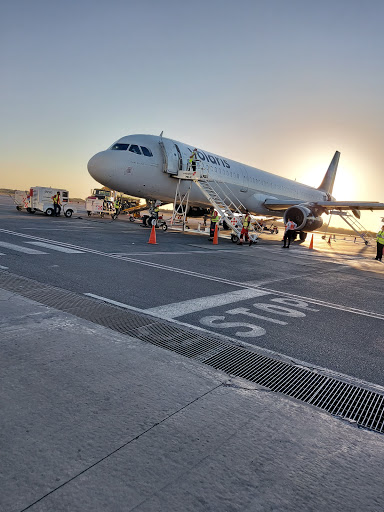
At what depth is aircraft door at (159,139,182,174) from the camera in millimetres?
17562

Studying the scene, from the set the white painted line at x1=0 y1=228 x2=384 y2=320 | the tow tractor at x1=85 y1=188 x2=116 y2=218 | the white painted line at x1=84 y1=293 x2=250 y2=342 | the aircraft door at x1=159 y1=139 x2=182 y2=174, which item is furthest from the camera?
the tow tractor at x1=85 y1=188 x2=116 y2=218

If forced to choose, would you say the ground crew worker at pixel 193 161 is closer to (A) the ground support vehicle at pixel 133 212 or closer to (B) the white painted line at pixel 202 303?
(A) the ground support vehicle at pixel 133 212

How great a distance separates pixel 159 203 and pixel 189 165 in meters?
2.79

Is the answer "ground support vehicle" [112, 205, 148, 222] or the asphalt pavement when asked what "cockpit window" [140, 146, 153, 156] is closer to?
"ground support vehicle" [112, 205, 148, 222]

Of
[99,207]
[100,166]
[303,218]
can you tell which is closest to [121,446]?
[100,166]

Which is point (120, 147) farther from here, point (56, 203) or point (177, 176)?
point (56, 203)

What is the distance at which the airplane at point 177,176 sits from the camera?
55.0 feet

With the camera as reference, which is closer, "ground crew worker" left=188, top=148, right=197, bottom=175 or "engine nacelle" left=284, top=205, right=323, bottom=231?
"ground crew worker" left=188, top=148, right=197, bottom=175

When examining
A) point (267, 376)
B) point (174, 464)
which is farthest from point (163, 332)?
point (174, 464)

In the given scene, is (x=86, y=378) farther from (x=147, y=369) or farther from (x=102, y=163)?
(x=102, y=163)

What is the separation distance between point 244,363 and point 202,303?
2.11 metres

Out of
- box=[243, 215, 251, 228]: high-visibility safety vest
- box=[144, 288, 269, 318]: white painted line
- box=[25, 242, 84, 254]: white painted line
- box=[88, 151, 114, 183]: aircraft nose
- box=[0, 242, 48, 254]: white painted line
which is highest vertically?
box=[88, 151, 114, 183]: aircraft nose

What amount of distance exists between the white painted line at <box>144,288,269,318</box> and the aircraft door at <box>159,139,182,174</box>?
12.2 m

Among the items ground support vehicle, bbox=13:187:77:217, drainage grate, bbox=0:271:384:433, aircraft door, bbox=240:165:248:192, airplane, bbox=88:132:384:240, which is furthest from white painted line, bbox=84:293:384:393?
ground support vehicle, bbox=13:187:77:217
